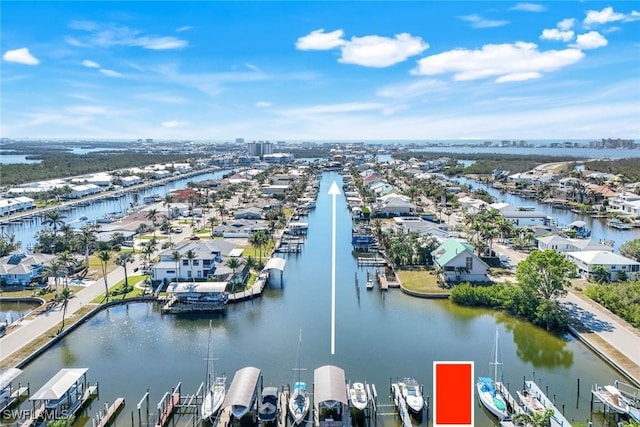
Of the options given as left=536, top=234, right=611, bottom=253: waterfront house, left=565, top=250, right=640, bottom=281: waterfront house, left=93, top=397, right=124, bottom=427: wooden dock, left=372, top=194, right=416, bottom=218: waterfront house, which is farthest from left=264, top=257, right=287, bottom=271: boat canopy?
left=372, top=194, right=416, bottom=218: waterfront house

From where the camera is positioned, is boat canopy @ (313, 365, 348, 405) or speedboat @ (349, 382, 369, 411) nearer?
boat canopy @ (313, 365, 348, 405)

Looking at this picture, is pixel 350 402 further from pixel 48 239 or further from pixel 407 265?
pixel 48 239

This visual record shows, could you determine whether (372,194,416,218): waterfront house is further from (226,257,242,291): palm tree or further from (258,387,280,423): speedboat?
(258,387,280,423): speedboat

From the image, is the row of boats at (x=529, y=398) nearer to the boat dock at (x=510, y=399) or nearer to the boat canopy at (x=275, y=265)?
the boat dock at (x=510, y=399)

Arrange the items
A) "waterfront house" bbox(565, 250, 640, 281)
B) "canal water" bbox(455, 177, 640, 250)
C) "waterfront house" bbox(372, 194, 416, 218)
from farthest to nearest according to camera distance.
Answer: "waterfront house" bbox(372, 194, 416, 218), "canal water" bbox(455, 177, 640, 250), "waterfront house" bbox(565, 250, 640, 281)

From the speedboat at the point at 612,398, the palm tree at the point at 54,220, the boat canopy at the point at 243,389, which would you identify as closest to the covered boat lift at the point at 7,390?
the boat canopy at the point at 243,389

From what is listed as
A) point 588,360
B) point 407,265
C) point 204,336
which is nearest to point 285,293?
point 204,336

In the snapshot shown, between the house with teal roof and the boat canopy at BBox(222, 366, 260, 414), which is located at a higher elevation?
the house with teal roof

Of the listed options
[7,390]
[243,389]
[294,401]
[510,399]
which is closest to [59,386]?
[7,390]
